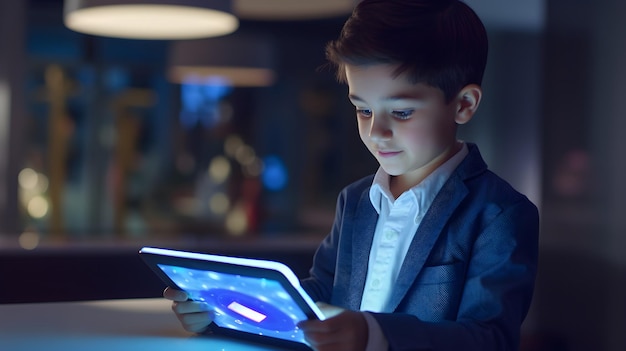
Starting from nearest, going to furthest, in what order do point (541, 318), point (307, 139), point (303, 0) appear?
point (303, 0)
point (541, 318)
point (307, 139)

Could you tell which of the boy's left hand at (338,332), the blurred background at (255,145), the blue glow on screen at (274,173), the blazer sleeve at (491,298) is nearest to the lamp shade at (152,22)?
the blurred background at (255,145)

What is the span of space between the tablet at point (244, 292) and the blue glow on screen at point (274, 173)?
906 cm

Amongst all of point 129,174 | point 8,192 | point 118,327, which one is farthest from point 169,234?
point 118,327

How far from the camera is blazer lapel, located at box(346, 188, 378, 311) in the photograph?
119cm

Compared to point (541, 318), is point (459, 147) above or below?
above

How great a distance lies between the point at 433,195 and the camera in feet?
3.75

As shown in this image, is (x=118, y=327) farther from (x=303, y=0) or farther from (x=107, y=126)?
(x=107, y=126)

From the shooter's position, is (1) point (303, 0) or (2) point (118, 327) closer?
(2) point (118, 327)

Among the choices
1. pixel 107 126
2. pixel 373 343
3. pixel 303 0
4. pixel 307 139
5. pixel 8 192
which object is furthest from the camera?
pixel 307 139

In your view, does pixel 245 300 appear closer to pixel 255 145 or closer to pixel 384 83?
pixel 384 83

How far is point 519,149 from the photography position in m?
A: 3.95

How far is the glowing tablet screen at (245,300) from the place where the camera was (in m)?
0.91

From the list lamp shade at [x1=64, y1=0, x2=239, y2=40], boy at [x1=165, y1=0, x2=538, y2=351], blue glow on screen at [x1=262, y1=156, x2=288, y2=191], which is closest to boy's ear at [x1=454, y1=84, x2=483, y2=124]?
boy at [x1=165, y1=0, x2=538, y2=351]

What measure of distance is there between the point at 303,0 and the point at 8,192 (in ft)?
12.1
